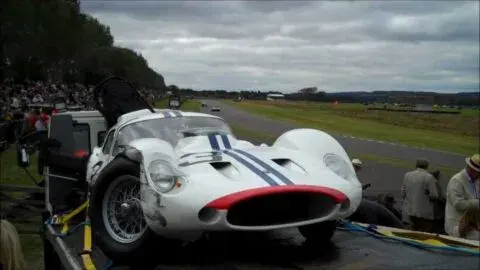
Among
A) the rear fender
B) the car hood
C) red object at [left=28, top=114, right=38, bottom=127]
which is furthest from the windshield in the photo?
red object at [left=28, top=114, right=38, bottom=127]

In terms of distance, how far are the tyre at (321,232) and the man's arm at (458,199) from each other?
74.1 inches

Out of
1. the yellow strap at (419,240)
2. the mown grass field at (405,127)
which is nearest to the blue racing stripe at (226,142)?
the yellow strap at (419,240)

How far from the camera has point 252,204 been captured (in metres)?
4.48

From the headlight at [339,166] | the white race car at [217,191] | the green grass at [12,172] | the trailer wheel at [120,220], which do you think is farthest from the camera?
the green grass at [12,172]

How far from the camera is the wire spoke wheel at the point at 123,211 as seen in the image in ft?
15.6

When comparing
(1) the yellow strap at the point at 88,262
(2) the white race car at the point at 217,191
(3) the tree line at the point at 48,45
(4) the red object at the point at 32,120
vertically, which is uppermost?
(3) the tree line at the point at 48,45

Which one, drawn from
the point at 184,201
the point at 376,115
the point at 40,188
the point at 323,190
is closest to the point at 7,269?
the point at 184,201

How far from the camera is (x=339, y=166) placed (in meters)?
5.08

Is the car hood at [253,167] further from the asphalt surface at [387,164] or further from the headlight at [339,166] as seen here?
the asphalt surface at [387,164]

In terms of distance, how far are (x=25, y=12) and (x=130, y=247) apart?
5931cm

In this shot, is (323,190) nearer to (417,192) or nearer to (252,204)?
(252,204)

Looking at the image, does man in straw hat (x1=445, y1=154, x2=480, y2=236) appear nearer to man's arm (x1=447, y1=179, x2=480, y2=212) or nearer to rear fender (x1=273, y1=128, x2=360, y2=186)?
man's arm (x1=447, y1=179, x2=480, y2=212)

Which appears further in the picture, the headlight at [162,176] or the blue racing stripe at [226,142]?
the blue racing stripe at [226,142]

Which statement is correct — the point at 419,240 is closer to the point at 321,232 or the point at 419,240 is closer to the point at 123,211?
the point at 321,232
